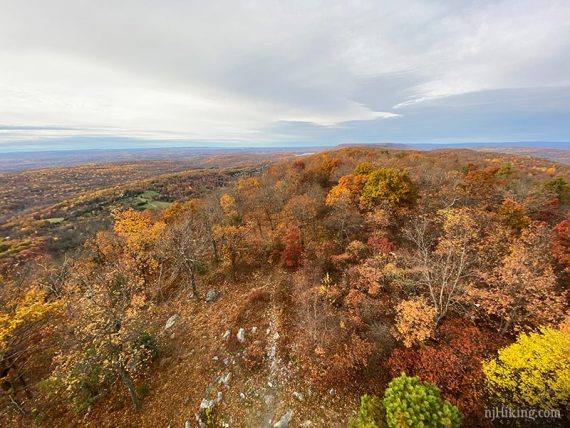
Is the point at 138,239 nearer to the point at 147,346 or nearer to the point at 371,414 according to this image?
the point at 147,346

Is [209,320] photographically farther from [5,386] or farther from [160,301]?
[5,386]

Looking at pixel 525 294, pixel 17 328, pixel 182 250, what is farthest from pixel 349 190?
pixel 17 328

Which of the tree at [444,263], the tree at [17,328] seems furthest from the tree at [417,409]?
the tree at [17,328]

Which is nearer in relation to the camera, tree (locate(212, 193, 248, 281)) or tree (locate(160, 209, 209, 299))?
tree (locate(160, 209, 209, 299))

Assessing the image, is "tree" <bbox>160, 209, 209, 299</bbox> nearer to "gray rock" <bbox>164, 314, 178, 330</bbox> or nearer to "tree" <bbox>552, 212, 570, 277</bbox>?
"gray rock" <bbox>164, 314, 178, 330</bbox>

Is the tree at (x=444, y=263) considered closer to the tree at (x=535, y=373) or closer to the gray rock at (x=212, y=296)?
the tree at (x=535, y=373)

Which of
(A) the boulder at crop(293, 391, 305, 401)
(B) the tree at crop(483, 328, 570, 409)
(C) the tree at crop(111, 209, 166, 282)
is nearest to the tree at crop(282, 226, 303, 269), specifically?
(A) the boulder at crop(293, 391, 305, 401)
